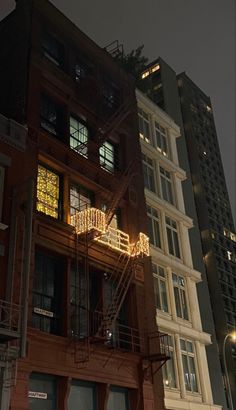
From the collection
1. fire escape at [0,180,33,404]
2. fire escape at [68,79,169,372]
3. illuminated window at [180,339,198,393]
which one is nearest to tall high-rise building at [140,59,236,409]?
illuminated window at [180,339,198,393]

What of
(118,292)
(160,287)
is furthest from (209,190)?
A: (118,292)

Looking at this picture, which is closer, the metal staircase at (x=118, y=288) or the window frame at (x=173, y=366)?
the metal staircase at (x=118, y=288)

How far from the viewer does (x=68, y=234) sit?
2278 centimetres

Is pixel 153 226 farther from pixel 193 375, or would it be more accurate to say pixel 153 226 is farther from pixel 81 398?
pixel 81 398

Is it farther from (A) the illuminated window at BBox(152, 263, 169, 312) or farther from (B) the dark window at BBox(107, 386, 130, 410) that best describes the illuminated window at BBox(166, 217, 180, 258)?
(B) the dark window at BBox(107, 386, 130, 410)

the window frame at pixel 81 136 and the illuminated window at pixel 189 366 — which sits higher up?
the window frame at pixel 81 136

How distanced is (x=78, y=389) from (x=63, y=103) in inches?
604

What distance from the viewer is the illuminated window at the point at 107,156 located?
28972 mm

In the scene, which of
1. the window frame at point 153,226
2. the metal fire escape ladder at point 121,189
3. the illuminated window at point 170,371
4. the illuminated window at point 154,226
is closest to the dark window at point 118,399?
the illuminated window at point 170,371

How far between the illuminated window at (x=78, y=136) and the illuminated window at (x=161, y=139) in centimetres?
962

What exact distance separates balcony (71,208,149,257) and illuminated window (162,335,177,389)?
6449mm

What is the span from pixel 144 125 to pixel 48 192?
47.8 feet

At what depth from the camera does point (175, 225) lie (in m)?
34.5

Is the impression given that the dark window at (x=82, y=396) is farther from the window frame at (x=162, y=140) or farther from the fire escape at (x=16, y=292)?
the window frame at (x=162, y=140)
